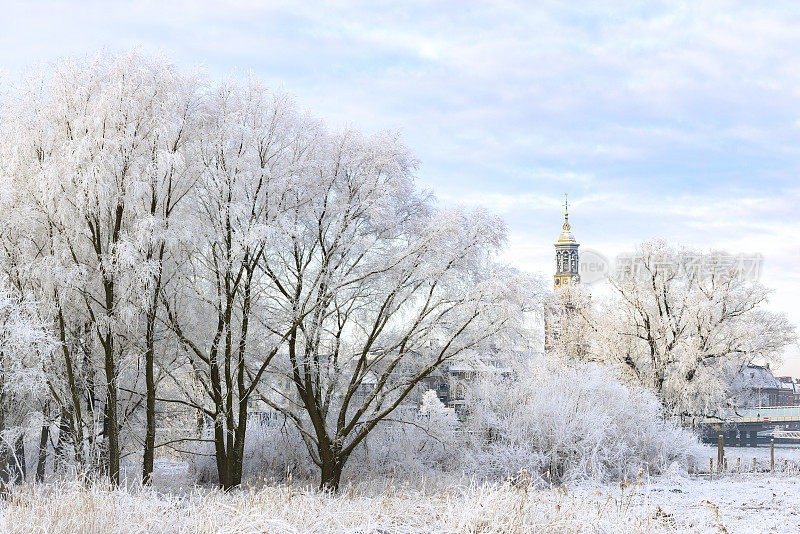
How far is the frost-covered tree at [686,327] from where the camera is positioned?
88.1ft

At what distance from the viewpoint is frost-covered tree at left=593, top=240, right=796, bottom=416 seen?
26844mm

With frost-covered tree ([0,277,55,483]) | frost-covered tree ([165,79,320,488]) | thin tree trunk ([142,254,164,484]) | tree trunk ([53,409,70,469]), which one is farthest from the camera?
tree trunk ([53,409,70,469])

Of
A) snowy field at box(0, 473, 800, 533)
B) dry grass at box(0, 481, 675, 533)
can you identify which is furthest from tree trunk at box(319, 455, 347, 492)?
dry grass at box(0, 481, 675, 533)

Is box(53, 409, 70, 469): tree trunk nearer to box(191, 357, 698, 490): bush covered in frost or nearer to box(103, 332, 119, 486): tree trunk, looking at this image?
box(103, 332, 119, 486): tree trunk

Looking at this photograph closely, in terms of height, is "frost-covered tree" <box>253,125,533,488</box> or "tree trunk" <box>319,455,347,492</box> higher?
"frost-covered tree" <box>253,125,533,488</box>

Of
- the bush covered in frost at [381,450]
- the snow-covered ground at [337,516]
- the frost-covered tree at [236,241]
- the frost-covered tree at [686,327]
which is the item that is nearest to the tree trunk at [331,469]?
the bush covered in frost at [381,450]

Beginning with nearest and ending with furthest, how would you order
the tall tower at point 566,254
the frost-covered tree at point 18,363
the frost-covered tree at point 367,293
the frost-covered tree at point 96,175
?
the frost-covered tree at point 18,363 → the frost-covered tree at point 96,175 → the frost-covered tree at point 367,293 → the tall tower at point 566,254

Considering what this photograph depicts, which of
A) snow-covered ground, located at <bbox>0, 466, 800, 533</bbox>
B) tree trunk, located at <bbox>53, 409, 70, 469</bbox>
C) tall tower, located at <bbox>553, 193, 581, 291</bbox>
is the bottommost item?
tree trunk, located at <bbox>53, 409, 70, 469</bbox>

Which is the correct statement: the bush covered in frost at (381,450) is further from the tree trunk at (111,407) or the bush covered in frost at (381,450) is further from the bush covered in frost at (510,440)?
the tree trunk at (111,407)

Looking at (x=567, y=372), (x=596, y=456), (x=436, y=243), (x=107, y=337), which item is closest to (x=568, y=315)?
(x=567, y=372)

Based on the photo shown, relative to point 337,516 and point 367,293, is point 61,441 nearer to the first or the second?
point 367,293

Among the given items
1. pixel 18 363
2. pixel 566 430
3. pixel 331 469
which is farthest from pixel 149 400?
pixel 566 430

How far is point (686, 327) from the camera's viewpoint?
2750 centimetres

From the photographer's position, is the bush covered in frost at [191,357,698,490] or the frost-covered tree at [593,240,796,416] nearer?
the bush covered in frost at [191,357,698,490]
